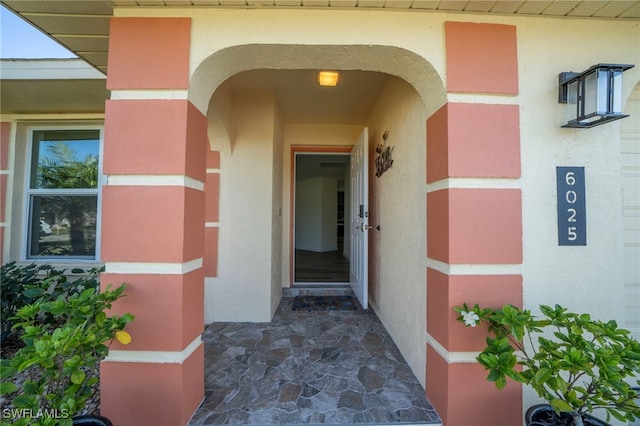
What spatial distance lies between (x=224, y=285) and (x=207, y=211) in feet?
2.76

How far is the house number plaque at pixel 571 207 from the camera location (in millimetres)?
1466

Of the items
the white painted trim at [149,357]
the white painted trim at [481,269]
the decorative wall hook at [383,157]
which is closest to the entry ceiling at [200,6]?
the decorative wall hook at [383,157]

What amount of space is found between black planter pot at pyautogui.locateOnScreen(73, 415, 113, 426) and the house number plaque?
8.28 feet

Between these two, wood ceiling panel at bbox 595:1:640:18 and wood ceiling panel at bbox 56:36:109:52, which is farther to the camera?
wood ceiling panel at bbox 56:36:109:52

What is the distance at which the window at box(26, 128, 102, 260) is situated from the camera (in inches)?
128

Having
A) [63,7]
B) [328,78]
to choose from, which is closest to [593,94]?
[328,78]

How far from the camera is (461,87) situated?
4.67 feet

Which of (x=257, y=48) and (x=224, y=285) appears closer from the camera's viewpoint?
(x=257, y=48)

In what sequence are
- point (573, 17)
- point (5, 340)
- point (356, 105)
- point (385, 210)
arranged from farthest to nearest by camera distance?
point (356, 105), point (385, 210), point (5, 340), point (573, 17)

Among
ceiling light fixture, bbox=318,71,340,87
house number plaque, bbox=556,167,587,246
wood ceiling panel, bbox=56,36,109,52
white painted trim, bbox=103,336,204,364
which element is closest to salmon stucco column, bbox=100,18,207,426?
white painted trim, bbox=103,336,204,364

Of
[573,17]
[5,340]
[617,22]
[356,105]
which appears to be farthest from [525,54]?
[5,340]

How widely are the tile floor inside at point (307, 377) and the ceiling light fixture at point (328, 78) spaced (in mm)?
2437

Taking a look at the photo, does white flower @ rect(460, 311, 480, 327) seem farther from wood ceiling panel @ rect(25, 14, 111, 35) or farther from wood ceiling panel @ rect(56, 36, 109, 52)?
Result: wood ceiling panel @ rect(56, 36, 109, 52)

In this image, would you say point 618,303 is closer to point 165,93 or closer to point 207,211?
point 165,93
